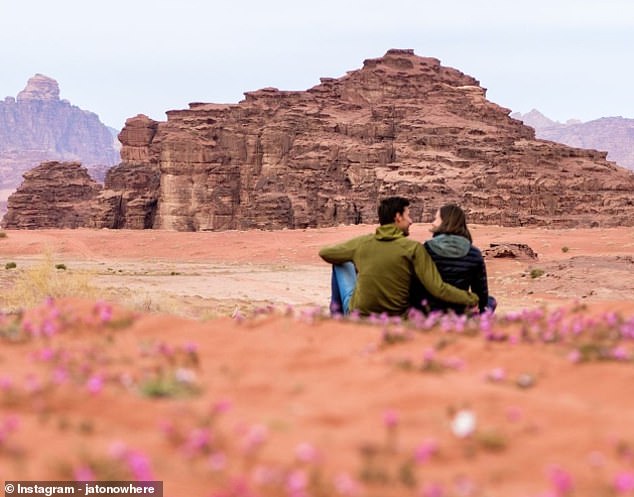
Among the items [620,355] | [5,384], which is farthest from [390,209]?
[5,384]

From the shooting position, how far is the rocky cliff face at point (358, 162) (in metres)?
55.0

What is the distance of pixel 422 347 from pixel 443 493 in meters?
2.12

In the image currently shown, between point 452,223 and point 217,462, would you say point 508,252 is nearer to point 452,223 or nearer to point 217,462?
point 452,223

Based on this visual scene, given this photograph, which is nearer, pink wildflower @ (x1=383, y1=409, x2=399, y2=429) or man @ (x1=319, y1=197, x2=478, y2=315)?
pink wildflower @ (x1=383, y1=409, x2=399, y2=429)

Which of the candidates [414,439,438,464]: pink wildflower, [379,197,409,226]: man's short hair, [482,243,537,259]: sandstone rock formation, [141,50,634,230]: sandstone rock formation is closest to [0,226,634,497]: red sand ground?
[414,439,438,464]: pink wildflower

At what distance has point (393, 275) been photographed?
6.87 meters

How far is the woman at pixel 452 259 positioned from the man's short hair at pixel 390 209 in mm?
349

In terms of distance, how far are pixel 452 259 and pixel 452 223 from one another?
1.11 ft

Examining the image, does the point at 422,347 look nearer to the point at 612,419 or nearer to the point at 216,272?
the point at 612,419

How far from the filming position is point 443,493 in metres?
2.77

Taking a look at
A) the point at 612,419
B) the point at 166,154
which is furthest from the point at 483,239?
the point at 166,154

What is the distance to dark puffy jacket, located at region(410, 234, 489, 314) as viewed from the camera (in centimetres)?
703

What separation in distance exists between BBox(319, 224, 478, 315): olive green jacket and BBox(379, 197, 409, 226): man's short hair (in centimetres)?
9

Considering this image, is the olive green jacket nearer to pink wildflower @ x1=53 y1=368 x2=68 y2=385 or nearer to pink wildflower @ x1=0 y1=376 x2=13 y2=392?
pink wildflower @ x1=53 y1=368 x2=68 y2=385
